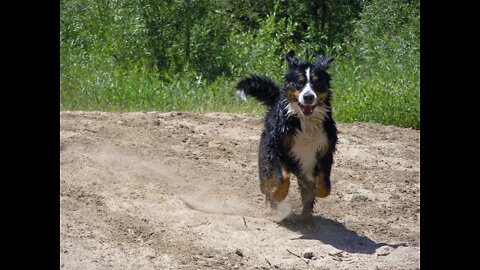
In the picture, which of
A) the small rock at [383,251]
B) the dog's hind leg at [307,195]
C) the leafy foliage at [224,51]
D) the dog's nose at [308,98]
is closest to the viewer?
the small rock at [383,251]

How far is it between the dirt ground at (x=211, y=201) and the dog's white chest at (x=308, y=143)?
66 centimetres

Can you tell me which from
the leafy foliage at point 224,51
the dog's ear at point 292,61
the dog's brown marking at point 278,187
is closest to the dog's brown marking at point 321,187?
the dog's brown marking at point 278,187

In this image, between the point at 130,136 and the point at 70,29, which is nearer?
the point at 130,136

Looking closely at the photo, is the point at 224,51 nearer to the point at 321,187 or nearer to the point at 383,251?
the point at 321,187

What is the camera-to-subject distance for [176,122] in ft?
34.4

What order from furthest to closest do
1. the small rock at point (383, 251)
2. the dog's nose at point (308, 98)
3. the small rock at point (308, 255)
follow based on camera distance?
1. the dog's nose at point (308, 98)
2. the small rock at point (383, 251)
3. the small rock at point (308, 255)

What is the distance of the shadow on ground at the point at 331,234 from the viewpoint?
7.20 m

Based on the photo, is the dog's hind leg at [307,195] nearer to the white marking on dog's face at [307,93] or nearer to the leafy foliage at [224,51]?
the white marking on dog's face at [307,93]

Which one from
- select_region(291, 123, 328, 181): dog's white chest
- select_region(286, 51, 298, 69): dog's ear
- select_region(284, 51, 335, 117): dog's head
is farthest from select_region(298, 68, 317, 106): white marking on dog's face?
select_region(291, 123, 328, 181): dog's white chest

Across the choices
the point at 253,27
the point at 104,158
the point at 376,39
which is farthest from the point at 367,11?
the point at 104,158

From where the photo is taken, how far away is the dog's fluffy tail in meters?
8.23

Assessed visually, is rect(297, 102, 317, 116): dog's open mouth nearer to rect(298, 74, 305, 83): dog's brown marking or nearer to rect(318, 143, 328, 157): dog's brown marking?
rect(298, 74, 305, 83): dog's brown marking

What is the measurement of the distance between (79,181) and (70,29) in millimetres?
8508
